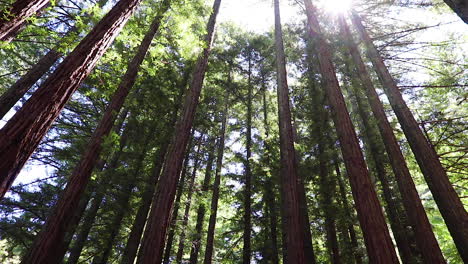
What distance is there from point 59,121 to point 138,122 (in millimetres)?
4545

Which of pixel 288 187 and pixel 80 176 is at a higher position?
pixel 288 187

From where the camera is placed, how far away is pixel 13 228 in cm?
1008

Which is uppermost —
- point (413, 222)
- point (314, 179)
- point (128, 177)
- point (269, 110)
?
point (269, 110)

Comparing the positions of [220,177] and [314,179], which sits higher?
[220,177]

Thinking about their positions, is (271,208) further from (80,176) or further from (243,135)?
(80,176)

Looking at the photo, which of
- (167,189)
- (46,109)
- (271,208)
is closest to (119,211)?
(167,189)

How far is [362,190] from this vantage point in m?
4.80

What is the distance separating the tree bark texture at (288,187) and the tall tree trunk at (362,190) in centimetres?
219

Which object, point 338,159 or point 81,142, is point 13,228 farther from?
point 338,159

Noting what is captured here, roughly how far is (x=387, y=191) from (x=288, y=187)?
486 cm

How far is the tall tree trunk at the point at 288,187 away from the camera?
6.27 m

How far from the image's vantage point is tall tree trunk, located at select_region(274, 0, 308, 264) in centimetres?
627

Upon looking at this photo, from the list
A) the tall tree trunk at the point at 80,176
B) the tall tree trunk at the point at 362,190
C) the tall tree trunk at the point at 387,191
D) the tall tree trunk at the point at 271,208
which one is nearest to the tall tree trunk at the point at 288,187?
the tall tree trunk at the point at 271,208

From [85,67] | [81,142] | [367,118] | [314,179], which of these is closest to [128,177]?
[81,142]
